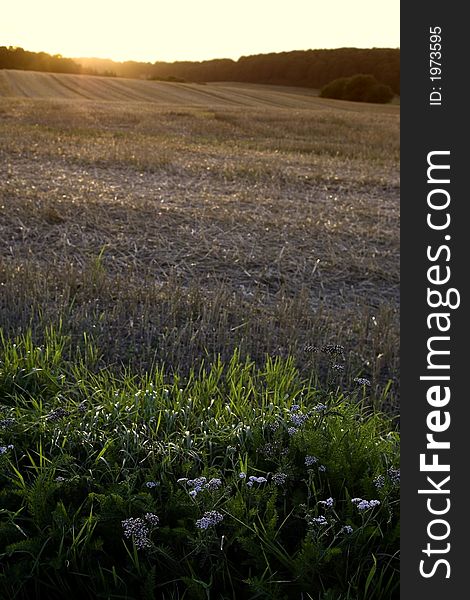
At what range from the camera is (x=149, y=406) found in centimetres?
345

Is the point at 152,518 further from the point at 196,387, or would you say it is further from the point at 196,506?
the point at 196,387

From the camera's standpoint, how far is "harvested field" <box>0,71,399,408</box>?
16.8 feet

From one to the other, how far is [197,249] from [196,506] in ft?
16.3

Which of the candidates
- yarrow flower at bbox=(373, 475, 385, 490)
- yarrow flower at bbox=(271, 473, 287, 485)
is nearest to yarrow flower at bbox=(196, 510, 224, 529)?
yarrow flower at bbox=(271, 473, 287, 485)

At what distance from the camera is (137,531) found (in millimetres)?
2453

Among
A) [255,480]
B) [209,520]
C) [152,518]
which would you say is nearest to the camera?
[209,520]

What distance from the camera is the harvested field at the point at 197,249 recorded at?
5.12 m

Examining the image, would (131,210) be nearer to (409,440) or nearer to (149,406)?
(149,406)

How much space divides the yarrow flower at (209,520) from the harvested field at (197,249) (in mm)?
2095

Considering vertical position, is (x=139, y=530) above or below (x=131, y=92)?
below

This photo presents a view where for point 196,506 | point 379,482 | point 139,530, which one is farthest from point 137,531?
point 379,482

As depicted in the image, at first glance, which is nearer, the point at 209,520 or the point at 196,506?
the point at 209,520

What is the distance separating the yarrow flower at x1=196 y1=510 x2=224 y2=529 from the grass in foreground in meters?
0.01

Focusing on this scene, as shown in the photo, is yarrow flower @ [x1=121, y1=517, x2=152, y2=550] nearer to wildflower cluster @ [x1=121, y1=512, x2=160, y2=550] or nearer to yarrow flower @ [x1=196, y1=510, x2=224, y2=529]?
wildflower cluster @ [x1=121, y1=512, x2=160, y2=550]
